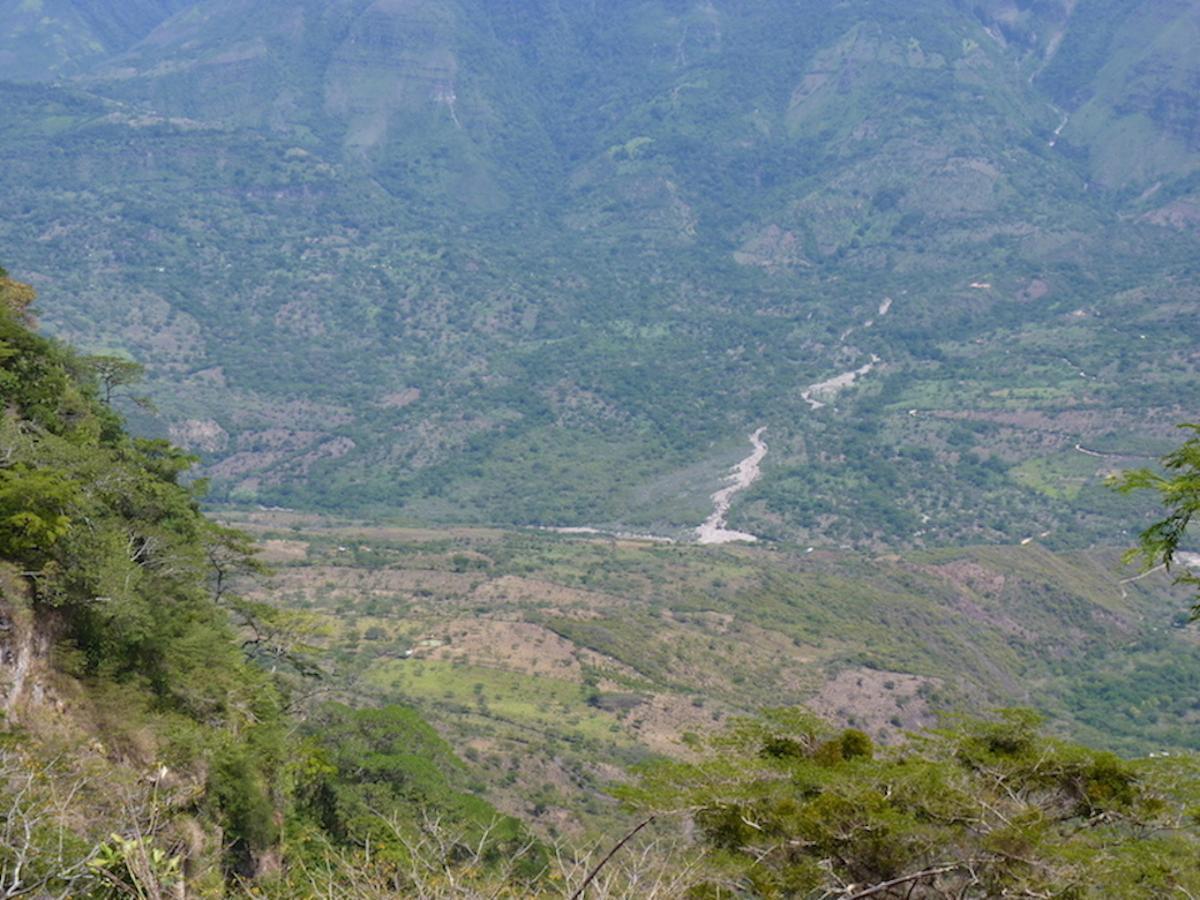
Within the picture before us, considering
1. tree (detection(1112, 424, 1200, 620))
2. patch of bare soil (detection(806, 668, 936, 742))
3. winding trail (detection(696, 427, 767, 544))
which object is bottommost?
winding trail (detection(696, 427, 767, 544))

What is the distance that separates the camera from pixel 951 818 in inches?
813

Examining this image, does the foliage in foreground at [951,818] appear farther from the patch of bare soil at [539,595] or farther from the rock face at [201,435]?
the rock face at [201,435]

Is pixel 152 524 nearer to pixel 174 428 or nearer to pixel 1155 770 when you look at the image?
pixel 1155 770

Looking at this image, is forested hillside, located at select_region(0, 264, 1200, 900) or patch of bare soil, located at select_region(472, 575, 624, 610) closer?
forested hillside, located at select_region(0, 264, 1200, 900)

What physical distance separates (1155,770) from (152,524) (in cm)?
2680

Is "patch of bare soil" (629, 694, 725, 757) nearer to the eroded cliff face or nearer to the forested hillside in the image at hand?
the forested hillside

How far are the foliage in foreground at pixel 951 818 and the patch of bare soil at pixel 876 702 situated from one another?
4775 centimetres

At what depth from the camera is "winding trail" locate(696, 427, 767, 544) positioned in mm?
136625

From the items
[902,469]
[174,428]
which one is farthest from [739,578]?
[174,428]

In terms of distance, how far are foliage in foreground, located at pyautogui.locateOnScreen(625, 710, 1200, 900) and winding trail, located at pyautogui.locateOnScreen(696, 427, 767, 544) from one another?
4211 inches

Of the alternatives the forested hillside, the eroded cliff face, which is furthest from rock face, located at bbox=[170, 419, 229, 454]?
the eroded cliff face

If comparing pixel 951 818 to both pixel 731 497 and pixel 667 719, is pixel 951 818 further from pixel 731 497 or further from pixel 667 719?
pixel 731 497

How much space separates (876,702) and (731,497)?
252ft

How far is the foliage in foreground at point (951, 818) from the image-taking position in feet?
63.4
